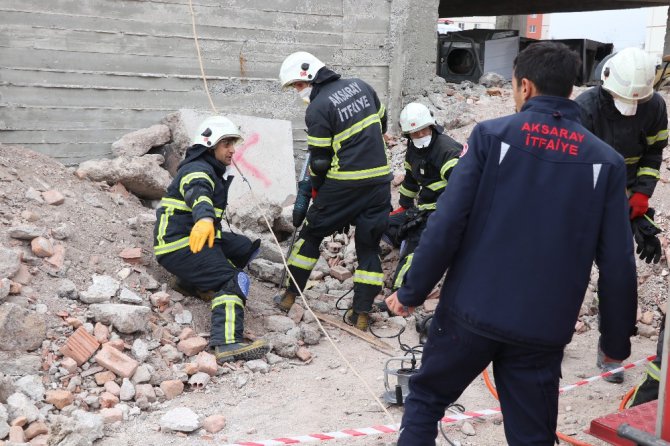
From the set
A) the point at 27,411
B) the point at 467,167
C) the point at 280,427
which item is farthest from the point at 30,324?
the point at 467,167

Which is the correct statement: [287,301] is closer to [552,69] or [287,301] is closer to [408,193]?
[408,193]

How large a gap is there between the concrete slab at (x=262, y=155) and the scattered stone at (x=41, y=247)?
7.77ft

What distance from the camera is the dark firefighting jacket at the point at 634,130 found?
4.28m

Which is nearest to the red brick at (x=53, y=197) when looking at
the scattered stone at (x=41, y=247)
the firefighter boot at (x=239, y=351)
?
the scattered stone at (x=41, y=247)

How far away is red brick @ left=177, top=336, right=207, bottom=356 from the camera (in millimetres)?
4547

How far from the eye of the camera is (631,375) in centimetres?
456

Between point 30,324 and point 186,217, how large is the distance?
122 centimetres

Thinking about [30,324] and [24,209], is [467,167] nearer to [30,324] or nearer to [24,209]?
[30,324]

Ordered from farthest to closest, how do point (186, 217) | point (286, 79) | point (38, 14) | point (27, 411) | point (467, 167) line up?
point (38, 14) < point (286, 79) < point (186, 217) < point (27, 411) < point (467, 167)

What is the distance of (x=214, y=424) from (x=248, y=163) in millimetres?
3858

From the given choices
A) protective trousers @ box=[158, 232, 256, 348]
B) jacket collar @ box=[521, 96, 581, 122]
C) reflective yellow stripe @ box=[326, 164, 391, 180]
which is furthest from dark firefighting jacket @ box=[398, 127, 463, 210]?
jacket collar @ box=[521, 96, 581, 122]

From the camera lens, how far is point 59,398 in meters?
3.83

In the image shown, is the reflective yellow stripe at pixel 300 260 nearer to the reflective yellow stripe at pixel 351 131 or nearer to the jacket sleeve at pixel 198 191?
the reflective yellow stripe at pixel 351 131

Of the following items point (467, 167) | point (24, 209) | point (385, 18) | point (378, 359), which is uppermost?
point (385, 18)
